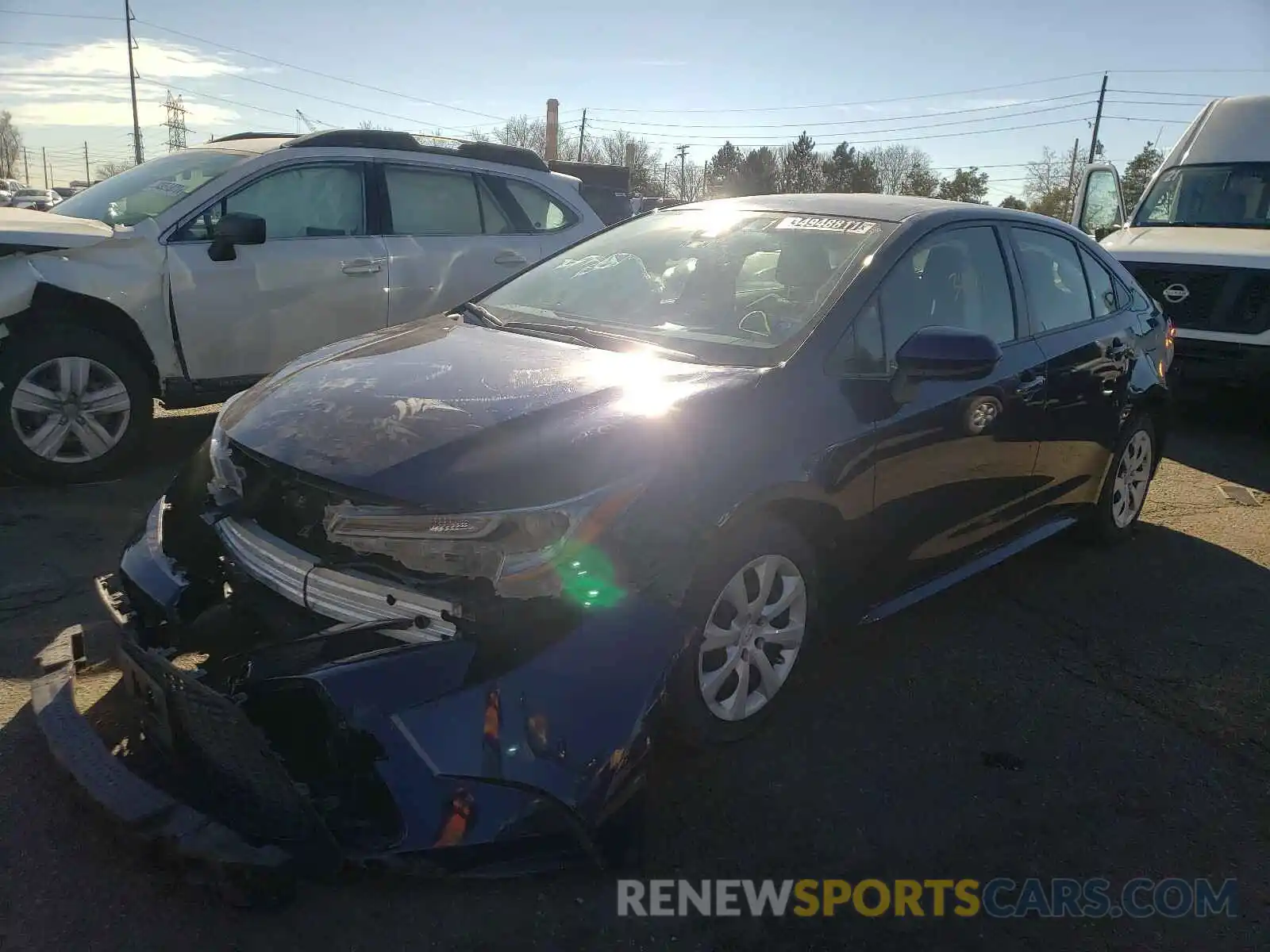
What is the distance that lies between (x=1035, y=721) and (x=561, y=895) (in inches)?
72.6

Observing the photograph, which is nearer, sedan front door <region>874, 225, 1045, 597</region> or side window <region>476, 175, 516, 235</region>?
sedan front door <region>874, 225, 1045, 597</region>

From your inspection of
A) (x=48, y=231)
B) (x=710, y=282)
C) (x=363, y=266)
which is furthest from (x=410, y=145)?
(x=710, y=282)

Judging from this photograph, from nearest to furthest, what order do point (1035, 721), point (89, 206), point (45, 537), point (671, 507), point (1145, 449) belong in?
point (671, 507) → point (1035, 721) → point (45, 537) → point (1145, 449) → point (89, 206)

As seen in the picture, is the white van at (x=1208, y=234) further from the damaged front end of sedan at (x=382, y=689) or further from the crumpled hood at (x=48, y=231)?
the crumpled hood at (x=48, y=231)

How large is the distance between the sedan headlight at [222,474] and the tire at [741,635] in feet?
4.09

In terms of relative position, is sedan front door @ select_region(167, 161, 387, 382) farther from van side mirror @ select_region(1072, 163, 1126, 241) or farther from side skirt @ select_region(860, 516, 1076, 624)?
van side mirror @ select_region(1072, 163, 1126, 241)

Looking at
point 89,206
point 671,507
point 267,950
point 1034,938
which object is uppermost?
point 89,206

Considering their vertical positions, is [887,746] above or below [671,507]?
below

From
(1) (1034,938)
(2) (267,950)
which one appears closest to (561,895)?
(2) (267,950)

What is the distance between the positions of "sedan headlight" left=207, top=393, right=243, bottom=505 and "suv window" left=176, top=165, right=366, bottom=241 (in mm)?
2907

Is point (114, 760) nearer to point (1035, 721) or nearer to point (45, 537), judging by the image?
point (45, 537)

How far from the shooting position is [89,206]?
5.64m

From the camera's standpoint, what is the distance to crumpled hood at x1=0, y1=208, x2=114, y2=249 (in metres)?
4.77

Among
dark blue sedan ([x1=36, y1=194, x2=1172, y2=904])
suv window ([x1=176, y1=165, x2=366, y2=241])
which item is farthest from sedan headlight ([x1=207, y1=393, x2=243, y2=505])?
suv window ([x1=176, y1=165, x2=366, y2=241])
